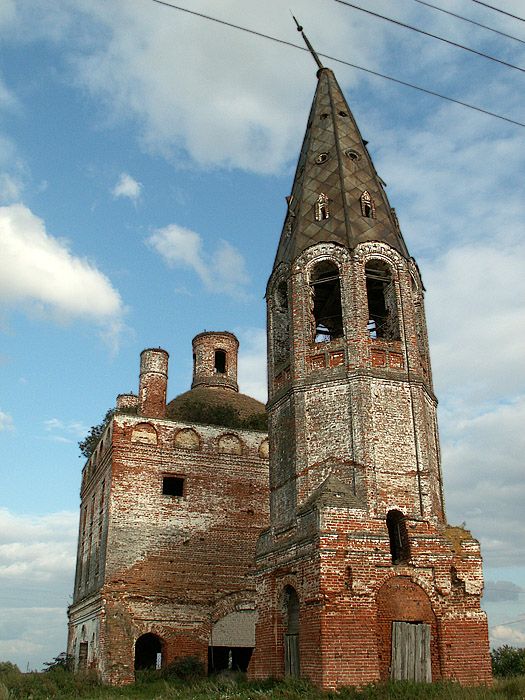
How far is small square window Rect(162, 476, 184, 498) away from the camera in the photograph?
2298 cm

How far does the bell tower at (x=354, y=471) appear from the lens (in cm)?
1296

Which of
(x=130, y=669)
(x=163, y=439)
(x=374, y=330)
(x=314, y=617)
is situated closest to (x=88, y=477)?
(x=163, y=439)

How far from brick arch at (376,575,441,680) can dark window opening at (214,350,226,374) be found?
18.4 m

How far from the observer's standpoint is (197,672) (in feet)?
65.2

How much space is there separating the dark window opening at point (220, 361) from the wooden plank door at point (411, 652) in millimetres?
18830

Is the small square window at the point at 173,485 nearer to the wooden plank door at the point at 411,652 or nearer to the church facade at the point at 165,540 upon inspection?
the church facade at the point at 165,540

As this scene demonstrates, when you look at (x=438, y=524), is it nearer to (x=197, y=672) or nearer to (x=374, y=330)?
(x=374, y=330)

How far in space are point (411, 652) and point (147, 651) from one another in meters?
12.9

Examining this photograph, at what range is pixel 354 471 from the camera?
14.4m

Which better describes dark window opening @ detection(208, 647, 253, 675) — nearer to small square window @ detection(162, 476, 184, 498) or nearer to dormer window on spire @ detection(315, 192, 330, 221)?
small square window @ detection(162, 476, 184, 498)

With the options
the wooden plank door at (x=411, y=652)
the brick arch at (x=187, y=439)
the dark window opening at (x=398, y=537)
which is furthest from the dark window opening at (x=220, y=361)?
the wooden plank door at (x=411, y=652)

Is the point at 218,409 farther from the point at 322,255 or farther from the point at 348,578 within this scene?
the point at 348,578

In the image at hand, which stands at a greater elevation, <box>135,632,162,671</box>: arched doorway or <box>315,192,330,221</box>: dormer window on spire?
<box>315,192,330,221</box>: dormer window on spire

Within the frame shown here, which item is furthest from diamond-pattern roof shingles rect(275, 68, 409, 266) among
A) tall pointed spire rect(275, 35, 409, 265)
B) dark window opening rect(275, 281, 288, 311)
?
dark window opening rect(275, 281, 288, 311)
